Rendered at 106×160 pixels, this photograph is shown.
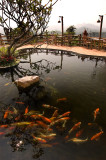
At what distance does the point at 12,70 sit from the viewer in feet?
30.6

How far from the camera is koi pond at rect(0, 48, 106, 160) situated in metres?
3.11

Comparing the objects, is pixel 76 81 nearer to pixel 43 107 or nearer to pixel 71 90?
pixel 71 90

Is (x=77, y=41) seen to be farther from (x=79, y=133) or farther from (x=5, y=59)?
(x=79, y=133)

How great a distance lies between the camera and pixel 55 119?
4.05 m

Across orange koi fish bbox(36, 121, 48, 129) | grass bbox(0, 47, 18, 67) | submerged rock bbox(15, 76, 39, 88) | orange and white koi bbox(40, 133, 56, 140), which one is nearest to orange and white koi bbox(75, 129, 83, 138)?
orange and white koi bbox(40, 133, 56, 140)

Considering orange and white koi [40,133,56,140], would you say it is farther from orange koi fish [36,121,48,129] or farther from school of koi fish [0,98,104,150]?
orange koi fish [36,121,48,129]

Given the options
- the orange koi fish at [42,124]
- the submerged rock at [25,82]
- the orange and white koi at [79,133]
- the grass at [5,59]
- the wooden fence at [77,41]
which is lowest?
the orange and white koi at [79,133]

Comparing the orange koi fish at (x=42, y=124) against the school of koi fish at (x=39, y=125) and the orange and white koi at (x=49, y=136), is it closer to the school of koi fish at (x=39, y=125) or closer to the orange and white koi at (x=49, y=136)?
the school of koi fish at (x=39, y=125)

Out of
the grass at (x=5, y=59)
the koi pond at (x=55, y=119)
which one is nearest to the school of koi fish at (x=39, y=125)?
the koi pond at (x=55, y=119)

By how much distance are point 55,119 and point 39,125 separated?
2.07ft

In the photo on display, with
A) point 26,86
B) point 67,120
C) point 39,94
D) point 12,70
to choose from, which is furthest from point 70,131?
point 12,70

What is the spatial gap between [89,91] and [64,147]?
11.4 ft

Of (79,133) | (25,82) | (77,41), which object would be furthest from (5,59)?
(77,41)

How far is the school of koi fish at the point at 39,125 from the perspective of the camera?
11.2ft
